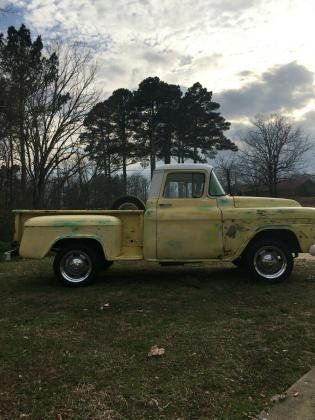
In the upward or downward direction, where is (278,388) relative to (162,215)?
downward

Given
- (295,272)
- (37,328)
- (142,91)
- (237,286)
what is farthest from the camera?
(142,91)

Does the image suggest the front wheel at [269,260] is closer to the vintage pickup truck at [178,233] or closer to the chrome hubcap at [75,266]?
the vintage pickup truck at [178,233]

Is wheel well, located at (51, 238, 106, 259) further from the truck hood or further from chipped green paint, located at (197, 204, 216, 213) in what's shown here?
the truck hood

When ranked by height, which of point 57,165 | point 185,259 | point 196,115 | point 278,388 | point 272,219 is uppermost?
point 196,115

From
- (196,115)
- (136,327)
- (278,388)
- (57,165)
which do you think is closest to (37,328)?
(136,327)

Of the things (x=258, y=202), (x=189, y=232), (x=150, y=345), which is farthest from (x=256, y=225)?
(x=150, y=345)

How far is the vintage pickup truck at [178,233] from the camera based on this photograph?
8.08 m

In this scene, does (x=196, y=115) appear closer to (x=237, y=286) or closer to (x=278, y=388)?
(x=237, y=286)

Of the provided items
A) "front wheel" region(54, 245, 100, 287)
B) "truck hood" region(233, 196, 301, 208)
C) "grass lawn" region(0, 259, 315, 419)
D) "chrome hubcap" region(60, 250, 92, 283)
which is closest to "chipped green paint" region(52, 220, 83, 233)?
"front wheel" region(54, 245, 100, 287)

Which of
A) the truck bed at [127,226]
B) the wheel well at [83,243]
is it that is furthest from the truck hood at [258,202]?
the wheel well at [83,243]

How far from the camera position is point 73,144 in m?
30.6

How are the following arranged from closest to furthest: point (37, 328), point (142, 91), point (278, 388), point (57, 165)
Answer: point (278, 388), point (37, 328), point (57, 165), point (142, 91)

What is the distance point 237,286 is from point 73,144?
2415 cm

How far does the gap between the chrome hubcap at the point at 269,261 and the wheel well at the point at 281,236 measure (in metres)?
0.21
